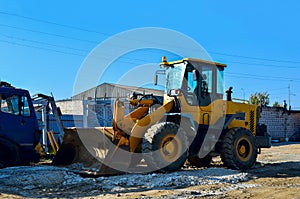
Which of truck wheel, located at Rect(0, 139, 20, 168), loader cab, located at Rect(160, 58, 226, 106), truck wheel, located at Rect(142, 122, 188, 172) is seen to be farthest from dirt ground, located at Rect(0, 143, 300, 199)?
loader cab, located at Rect(160, 58, 226, 106)

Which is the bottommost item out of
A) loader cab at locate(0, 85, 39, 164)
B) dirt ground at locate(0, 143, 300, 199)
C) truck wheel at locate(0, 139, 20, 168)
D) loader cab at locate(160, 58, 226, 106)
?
dirt ground at locate(0, 143, 300, 199)

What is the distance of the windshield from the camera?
10.8 meters

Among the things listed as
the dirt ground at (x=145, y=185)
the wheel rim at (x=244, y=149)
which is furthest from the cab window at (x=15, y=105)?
the wheel rim at (x=244, y=149)

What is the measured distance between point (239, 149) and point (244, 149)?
0.19 metres

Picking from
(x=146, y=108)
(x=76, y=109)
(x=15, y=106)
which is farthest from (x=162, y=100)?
(x=76, y=109)

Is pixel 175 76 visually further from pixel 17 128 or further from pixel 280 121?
pixel 280 121

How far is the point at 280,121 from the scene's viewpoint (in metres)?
29.4

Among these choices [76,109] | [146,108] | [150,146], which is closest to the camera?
[150,146]

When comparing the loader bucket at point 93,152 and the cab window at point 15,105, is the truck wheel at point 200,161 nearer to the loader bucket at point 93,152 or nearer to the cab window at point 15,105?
the loader bucket at point 93,152

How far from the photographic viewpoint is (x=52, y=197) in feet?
22.7

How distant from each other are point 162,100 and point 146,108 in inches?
27.2

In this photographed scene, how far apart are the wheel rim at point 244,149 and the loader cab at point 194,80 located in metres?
1.44

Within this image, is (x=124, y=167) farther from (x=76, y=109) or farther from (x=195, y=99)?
(x=76, y=109)

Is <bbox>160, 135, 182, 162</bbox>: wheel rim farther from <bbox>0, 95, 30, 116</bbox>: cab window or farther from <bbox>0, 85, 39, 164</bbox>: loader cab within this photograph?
<bbox>0, 95, 30, 116</bbox>: cab window
